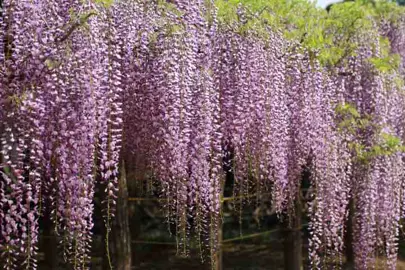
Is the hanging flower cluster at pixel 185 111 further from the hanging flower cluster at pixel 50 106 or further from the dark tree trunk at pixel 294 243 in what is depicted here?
the dark tree trunk at pixel 294 243

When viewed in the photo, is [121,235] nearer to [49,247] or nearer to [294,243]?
[294,243]

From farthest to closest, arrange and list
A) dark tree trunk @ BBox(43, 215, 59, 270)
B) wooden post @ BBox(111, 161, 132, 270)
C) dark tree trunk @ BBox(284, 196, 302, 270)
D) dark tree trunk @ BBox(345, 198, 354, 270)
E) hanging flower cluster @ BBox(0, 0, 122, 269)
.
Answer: dark tree trunk @ BBox(345, 198, 354, 270) < dark tree trunk @ BBox(43, 215, 59, 270) < dark tree trunk @ BBox(284, 196, 302, 270) < wooden post @ BBox(111, 161, 132, 270) < hanging flower cluster @ BBox(0, 0, 122, 269)

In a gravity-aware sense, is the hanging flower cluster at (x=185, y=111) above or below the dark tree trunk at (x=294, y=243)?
above

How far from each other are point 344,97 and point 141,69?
339cm

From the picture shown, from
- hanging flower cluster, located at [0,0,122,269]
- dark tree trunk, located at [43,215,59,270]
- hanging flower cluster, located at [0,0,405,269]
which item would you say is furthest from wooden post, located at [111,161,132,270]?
dark tree trunk, located at [43,215,59,270]

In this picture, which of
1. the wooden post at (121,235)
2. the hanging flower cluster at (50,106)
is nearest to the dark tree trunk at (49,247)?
the wooden post at (121,235)

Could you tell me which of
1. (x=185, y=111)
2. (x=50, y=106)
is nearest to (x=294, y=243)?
(x=185, y=111)

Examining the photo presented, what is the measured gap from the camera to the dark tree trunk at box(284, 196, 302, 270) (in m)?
8.72

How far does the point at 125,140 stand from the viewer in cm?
600

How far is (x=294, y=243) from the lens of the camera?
345 inches

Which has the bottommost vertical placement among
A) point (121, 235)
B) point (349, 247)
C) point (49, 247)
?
point (349, 247)

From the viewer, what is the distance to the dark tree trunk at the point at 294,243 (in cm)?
872

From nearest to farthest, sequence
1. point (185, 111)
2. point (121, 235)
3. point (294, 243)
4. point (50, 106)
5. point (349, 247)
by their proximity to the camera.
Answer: point (50, 106) → point (185, 111) → point (121, 235) → point (294, 243) → point (349, 247)

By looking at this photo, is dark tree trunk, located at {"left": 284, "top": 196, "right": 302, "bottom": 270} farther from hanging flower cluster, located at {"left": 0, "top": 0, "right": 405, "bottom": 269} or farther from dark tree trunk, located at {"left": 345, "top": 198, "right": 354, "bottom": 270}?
dark tree trunk, located at {"left": 345, "top": 198, "right": 354, "bottom": 270}
